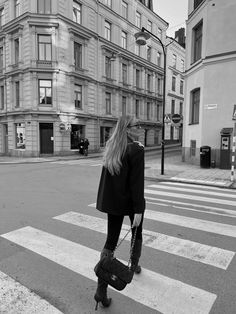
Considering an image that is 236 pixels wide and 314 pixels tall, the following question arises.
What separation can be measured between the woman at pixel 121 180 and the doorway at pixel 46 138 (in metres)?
21.7

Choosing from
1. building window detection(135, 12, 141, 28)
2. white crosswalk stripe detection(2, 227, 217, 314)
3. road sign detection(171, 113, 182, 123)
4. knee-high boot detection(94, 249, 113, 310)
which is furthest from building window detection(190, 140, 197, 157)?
building window detection(135, 12, 141, 28)

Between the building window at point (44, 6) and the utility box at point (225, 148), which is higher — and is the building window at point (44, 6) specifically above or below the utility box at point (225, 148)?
above

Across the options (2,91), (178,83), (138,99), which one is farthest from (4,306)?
(178,83)

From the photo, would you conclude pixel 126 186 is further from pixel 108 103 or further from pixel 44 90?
pixel 108 103

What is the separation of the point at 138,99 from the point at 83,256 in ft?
105

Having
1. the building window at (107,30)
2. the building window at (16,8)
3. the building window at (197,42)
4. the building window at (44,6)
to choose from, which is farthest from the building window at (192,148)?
the building window at (16,8)

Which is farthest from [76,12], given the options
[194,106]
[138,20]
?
[194,106]

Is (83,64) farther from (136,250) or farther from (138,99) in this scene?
(136,250)

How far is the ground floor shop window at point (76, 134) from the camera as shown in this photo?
25.4m

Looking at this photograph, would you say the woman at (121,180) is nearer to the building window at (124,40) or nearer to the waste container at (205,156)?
the waste container at (205,156)

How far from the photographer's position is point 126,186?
280 centimetres

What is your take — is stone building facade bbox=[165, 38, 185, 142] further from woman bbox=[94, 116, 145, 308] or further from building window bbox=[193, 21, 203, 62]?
woman bbox=[94, 116, 145, 308]

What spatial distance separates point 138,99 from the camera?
34500 mm

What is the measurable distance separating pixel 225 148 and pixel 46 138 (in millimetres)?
15463
